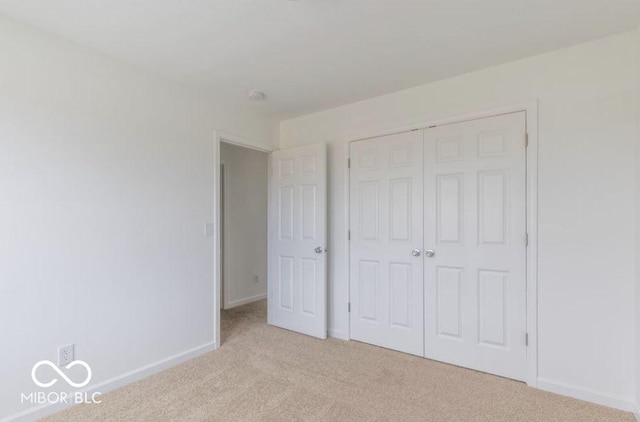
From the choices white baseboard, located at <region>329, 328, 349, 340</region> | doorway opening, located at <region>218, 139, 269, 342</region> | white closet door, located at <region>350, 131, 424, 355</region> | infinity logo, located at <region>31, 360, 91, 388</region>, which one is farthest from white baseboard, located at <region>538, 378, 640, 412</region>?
infinity logo, located at <region>31, 360, 91, 388</region>

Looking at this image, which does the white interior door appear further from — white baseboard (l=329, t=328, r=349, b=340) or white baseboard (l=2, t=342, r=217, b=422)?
white baseboard (l=2, t=342, r=217, b=422)

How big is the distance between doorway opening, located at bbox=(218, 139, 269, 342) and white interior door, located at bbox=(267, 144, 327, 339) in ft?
2.43

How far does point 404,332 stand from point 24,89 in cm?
321

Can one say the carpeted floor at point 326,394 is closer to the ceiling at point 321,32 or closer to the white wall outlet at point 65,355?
the white wall outlet at point 65,355

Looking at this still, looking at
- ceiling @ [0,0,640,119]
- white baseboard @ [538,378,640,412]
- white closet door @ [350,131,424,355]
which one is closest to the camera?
ceiling @ [0,0,640,119]

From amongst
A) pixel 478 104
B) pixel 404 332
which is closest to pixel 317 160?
pixel 478 104

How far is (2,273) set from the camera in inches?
71.3

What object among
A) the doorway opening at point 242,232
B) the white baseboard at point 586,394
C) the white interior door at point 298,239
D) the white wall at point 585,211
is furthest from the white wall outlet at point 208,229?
the white baseboard at point 586,394

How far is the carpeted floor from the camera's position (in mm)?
1955

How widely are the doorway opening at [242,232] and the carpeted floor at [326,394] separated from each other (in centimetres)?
152

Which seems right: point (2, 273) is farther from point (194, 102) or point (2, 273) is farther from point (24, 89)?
point (194, 102)

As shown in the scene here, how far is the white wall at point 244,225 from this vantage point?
4.48 m

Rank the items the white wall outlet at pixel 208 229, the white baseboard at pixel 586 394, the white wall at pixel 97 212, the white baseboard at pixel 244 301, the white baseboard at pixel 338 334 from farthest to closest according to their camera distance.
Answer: the white baseboard at pixel 244 301
the white baseboard at pixel 338 334
the white wall outlet at pixel 208 229
the white baseboard at pixel 586 394
the white wall at pixel 97 212

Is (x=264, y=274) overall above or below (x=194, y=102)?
below
